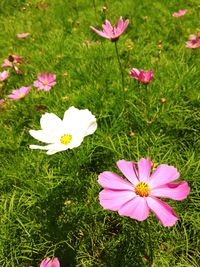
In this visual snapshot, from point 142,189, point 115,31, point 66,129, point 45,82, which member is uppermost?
point 115,31

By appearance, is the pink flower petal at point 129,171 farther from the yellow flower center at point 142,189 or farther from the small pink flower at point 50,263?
the small pink flower at point 50,263

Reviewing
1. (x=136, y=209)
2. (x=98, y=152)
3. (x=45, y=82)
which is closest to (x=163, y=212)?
(x=136, y=209)

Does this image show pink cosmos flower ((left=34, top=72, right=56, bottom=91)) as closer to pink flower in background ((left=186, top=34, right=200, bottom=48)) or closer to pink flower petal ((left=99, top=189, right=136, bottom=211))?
pink flower in background ((left=186, top=34, right=200, bottom=48))

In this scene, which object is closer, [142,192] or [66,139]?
[142,192]

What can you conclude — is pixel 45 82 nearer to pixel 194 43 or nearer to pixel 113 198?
pixel 194 43

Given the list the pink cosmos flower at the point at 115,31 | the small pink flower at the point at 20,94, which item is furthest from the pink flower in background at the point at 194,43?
the small pink flower at the point at 20,94

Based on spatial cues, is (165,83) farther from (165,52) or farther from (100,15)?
(100,15)

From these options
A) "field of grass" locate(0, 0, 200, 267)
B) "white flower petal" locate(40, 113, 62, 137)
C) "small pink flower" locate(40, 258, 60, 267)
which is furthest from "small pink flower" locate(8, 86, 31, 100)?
"small pink flower" locate(40, 258, 60, 267)

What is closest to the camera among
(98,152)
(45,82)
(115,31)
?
(115,31)
